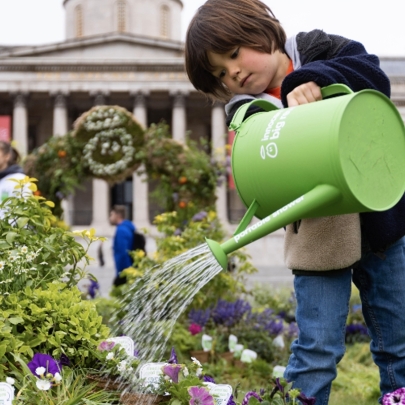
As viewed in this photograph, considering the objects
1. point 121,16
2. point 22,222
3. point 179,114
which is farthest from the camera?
point 121,16

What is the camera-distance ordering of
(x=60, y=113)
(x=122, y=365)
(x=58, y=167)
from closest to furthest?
(x=122, y=365)
(x=58, y=167)
(x=60, y=113)

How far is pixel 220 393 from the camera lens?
231 centimetres

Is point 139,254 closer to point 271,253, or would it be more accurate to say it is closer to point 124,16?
point 271,253

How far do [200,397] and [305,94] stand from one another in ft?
3.34

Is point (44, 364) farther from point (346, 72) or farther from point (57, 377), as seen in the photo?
point (346, 72)

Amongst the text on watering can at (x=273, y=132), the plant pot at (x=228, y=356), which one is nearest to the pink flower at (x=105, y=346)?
the text on watering can at (x=273, y=132)

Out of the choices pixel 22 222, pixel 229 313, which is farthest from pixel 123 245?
pixel 22 222

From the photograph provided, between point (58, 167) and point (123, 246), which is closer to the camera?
point (123, 246)

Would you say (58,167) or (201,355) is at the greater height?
(58,167)

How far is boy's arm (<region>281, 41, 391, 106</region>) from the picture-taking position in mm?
2197

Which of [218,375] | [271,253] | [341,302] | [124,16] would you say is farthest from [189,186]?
[124,16]

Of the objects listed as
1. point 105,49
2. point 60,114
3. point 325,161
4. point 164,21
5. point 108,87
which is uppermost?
point 164,21

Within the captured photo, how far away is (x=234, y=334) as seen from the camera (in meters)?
6.11

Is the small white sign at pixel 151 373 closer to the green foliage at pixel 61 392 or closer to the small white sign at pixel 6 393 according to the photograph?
the green foliage at pixel 61 392
